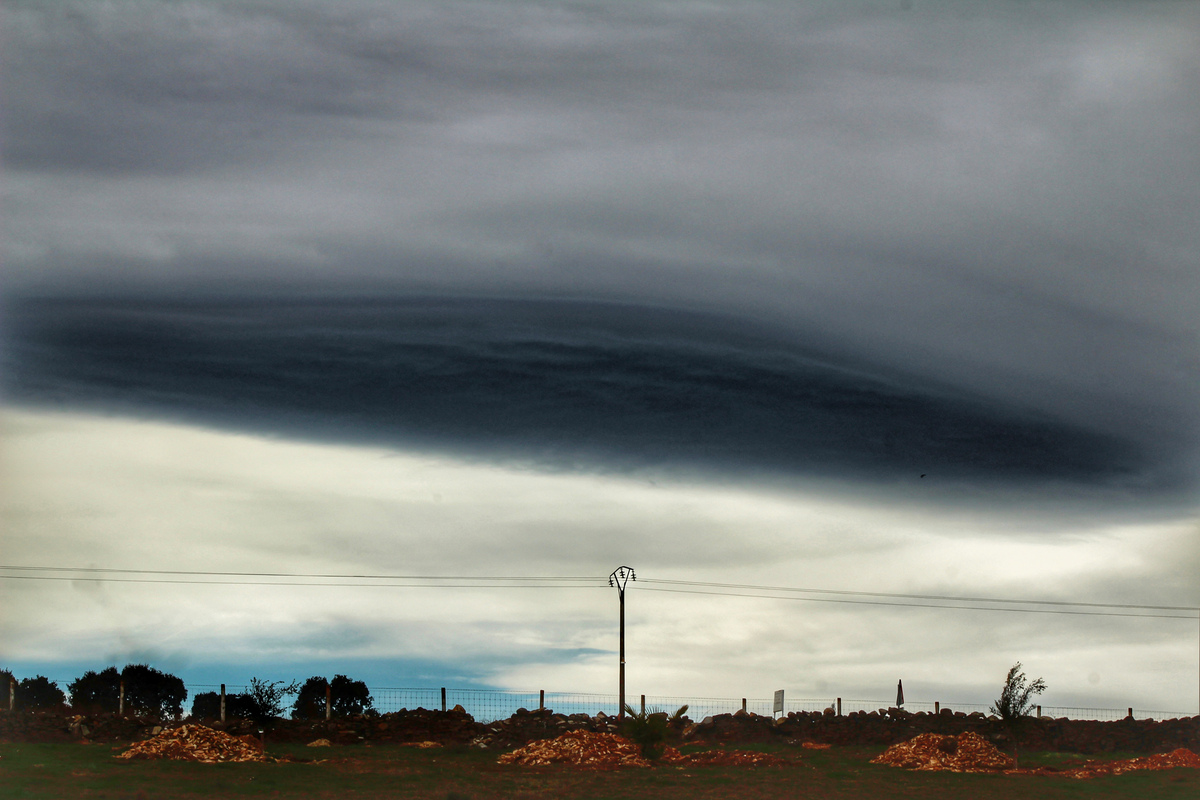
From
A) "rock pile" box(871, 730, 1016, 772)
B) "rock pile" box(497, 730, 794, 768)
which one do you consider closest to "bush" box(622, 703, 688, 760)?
"rock pile" box(497, 730, 794, 768)

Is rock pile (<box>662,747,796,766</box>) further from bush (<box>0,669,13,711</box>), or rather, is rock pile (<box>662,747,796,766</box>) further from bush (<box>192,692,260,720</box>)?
bush (<box>0,669,13,711</box>)

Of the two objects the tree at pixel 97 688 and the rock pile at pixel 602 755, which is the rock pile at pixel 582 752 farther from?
the tree at pixel 97 688

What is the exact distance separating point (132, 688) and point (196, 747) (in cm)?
3161

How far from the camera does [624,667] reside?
176 feet

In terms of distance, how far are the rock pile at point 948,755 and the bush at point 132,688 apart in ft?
120

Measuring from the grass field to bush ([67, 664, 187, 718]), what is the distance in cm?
2166

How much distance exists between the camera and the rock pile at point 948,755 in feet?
138

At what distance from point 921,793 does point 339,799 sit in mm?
17248

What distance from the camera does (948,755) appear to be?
43562 millimetres

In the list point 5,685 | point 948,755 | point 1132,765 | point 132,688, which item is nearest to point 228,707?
point 5,685

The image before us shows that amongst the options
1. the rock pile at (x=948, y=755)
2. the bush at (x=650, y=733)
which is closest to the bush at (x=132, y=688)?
the bush at (x=650, y=733)

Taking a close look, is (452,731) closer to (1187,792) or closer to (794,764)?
(794,764)

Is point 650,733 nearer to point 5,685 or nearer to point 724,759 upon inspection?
point 724,759

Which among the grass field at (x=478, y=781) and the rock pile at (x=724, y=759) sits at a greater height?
the grass field at (x=478, y=781)
